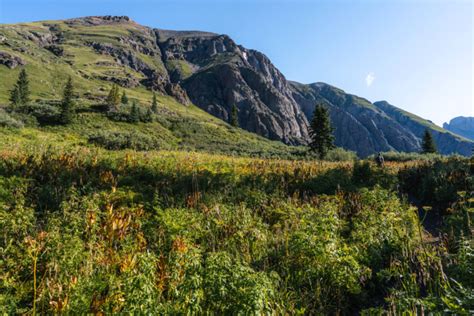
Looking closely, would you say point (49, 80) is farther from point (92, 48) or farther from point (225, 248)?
point (225, 248)

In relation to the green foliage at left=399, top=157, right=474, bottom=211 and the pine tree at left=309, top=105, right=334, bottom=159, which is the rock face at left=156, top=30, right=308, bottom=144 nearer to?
the pine tree at left=309, top=105, right=334, bottom=159

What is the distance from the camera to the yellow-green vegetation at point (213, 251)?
2871 mm

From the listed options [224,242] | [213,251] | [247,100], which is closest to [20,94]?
[224,242]

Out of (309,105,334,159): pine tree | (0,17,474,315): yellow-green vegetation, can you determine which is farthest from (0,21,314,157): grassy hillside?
(0,17,474,315): yellow-green vegetation

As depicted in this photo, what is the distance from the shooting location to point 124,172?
9.26 metres

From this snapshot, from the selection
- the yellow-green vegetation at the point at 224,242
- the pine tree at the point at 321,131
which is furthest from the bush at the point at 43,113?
the pine tree at the point at 321,131

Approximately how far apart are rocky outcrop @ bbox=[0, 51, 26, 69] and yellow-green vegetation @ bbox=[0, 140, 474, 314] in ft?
341

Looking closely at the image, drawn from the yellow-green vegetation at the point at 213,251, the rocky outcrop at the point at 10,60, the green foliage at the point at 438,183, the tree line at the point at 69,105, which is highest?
the rocky outcrop at the point at 10,60

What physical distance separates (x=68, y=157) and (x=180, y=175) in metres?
4.39

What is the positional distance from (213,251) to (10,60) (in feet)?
375

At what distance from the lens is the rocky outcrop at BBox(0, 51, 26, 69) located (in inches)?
3273

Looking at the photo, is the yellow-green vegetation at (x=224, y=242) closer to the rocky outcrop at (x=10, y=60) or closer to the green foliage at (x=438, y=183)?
the green foliage at (x=438, y=183)

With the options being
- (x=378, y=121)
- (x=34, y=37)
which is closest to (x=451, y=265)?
(x=34, y=37)

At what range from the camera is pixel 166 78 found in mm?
156625
